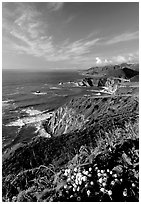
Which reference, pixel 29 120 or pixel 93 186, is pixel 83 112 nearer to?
pixel 29 120

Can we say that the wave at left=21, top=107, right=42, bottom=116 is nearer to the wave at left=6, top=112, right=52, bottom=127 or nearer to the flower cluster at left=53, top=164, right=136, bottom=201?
the wave at left=6, top=112, right=52, bottom=127

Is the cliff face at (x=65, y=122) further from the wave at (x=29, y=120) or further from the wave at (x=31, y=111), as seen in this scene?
the wave at (x=31, y=111)

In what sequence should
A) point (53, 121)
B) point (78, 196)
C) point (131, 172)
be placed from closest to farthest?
point (78, 196) < point (131, 172) < point (53, 121)

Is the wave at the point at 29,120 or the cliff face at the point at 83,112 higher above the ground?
the cliff face at the point at 83,112

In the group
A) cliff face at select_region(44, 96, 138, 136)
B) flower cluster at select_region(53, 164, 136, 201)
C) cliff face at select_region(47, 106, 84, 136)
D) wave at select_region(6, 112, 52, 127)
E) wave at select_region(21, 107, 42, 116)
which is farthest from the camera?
wave at select_region(21, 107, 42, 116)

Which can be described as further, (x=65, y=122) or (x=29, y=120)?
(x=29, y=120)

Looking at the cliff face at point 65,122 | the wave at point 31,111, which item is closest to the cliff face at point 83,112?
the cliff face at point 65,122

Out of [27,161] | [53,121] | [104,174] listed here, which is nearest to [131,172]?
[104,174]

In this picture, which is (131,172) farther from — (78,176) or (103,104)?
(103,104)

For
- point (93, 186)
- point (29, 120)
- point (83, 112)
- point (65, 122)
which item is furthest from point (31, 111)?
point (93, 186)

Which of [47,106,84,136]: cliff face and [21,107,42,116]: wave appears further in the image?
[21,107,42,116]: wave

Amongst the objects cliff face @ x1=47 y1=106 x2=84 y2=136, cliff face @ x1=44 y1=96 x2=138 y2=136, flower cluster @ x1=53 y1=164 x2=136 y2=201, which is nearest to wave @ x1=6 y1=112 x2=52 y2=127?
cliff face @ x1=47 y1=106 x2=84 y2=136
